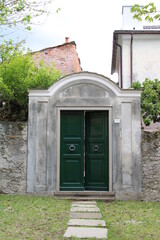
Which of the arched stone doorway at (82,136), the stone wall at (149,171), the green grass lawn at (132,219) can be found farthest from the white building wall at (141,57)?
the green grass lawn at (132,219)

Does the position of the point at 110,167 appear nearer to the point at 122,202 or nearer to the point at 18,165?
the point at 122,202

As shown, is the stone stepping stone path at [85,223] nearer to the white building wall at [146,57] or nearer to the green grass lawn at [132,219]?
the green grass lawn at [132,219]

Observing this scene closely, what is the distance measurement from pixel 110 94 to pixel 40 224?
14.1 ft

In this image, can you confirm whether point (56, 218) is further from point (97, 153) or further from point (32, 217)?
point (97, 153)

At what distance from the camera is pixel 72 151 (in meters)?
9.07

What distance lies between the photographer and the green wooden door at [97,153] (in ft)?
29.8

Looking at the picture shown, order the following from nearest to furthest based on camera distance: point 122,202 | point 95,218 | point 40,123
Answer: point 95,218, point 122,202, point 40,123

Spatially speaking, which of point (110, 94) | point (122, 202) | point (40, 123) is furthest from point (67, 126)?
point (122, 202)

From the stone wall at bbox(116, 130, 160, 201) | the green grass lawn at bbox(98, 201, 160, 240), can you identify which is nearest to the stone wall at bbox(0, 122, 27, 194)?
the green grass lawn at bbox(98, 201, 160, 240)

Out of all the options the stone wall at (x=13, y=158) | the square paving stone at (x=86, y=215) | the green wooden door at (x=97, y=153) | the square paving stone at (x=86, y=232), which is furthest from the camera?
the green wooden door at (x=97, y=153)

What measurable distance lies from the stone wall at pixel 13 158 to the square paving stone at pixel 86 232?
3535mm

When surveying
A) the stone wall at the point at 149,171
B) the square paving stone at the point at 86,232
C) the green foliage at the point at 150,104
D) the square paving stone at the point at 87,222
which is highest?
the green foliage at the point at 150,104

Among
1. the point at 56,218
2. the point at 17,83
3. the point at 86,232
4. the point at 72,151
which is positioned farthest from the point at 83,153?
the point at 86,232

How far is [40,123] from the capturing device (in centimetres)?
905
